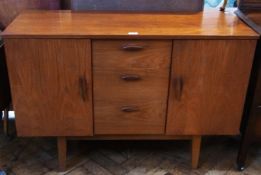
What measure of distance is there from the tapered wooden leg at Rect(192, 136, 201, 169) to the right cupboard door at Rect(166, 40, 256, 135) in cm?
6

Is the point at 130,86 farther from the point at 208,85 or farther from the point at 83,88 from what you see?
the point at 208,85

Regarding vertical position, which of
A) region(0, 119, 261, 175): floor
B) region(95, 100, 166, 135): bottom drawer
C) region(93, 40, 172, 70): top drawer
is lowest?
region(0, 119, 261, 175): floor

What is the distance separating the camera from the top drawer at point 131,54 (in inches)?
51.3

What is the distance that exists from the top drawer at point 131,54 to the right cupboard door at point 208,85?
5 cm

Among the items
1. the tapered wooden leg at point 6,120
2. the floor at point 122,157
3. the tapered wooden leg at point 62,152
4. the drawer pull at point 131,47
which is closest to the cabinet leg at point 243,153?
the floor at point 122,157

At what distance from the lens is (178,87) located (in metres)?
1.38

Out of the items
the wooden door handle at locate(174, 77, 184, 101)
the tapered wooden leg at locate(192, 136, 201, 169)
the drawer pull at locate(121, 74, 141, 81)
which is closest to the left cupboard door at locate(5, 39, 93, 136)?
the drawer pull at locate(121, 74, 141, 81)

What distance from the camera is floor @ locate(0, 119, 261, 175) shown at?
1.60 metres

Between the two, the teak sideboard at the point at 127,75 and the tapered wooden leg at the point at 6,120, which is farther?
the tapered wooden leg at the point at 6,120

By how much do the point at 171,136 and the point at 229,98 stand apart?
0.31 meters

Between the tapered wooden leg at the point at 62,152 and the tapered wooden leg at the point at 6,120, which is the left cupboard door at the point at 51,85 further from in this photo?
the tapered wooden leg at the point at 6,120

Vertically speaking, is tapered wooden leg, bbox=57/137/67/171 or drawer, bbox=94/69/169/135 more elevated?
drawer, bbox=94/69/169/135

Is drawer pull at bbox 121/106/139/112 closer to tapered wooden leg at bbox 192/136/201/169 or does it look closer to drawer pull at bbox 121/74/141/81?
drawer pull at bbox 121/74/141/81

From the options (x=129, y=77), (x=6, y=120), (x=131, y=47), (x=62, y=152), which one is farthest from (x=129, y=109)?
(x=6, y=120)
